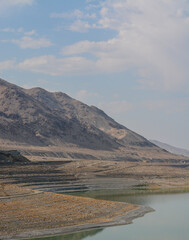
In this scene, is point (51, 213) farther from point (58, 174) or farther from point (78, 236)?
point (58, 174)

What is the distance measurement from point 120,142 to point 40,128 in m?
51.1

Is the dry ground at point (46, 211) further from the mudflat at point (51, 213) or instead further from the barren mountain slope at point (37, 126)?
the barren mountain slope at point (37, 126)

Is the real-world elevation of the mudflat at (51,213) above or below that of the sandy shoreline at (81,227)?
above

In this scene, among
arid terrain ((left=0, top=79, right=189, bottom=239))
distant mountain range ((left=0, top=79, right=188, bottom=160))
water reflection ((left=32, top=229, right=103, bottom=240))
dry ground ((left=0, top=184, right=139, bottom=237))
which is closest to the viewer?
water reflection ((left=32, top=229, right=103, bottom=240))

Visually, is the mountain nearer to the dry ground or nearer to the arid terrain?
the arid terrain

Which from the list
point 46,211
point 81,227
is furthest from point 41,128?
point 81,227

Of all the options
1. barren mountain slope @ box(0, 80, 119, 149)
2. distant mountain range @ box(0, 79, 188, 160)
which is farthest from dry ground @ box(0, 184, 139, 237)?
barren mountain slope @ box(0, 80, 119, 149)

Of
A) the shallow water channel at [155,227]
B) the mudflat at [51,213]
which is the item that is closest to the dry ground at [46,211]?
the mudflat at [51,213]

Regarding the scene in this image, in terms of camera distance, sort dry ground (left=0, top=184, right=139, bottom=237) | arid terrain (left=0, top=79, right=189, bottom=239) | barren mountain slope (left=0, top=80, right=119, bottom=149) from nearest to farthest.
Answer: dry ground (left=0, top=184, right=139, bottom=237)
arid terrain (left=0, top=79, right=189, bottom=239)
barren mountain slope (left=0, top=80, right=119, bottom=149)

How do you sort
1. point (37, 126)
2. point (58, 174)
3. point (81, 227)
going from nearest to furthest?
1. point (81, 227)
2. point (58, 174)
3. point (37, 126)

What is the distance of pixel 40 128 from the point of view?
15462 centimetres

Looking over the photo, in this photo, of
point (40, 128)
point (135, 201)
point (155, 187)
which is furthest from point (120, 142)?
point (135, 201)

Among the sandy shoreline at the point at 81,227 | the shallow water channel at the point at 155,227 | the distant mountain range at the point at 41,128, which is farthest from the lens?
the distant mountain range at the point at 41,128

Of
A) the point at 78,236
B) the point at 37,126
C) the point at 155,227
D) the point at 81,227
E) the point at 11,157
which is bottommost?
the point at 78,236
